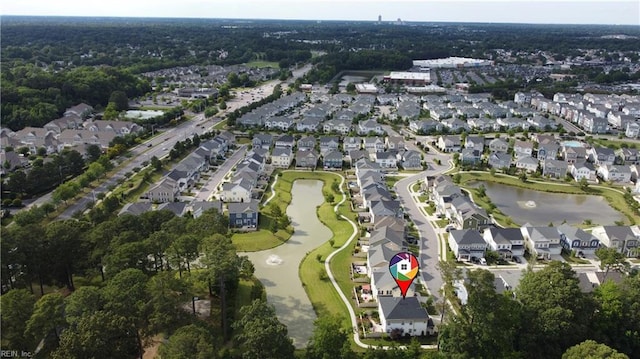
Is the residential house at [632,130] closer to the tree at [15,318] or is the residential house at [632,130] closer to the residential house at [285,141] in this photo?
the residential house at [285,141]

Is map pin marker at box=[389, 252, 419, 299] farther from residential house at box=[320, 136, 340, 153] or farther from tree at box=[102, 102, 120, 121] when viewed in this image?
tree at box=[102, 102, 120, 121]

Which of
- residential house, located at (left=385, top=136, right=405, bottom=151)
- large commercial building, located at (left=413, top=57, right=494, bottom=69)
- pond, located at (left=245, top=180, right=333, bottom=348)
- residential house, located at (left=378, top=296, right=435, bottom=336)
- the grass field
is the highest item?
large commercial building, located at (left=413, top=57, right=494, bottom=69)

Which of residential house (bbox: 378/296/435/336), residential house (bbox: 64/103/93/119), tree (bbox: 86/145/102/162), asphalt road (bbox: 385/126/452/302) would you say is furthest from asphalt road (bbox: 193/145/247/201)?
residential house (bbox: 64/103/93/119)

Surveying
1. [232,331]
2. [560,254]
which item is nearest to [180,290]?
[232,331]

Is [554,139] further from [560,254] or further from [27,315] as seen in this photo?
[27,315]

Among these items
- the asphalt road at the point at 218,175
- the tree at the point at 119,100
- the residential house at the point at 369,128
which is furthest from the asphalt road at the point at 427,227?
the tree at the point at 119,100

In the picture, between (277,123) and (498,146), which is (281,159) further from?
(498,146)
